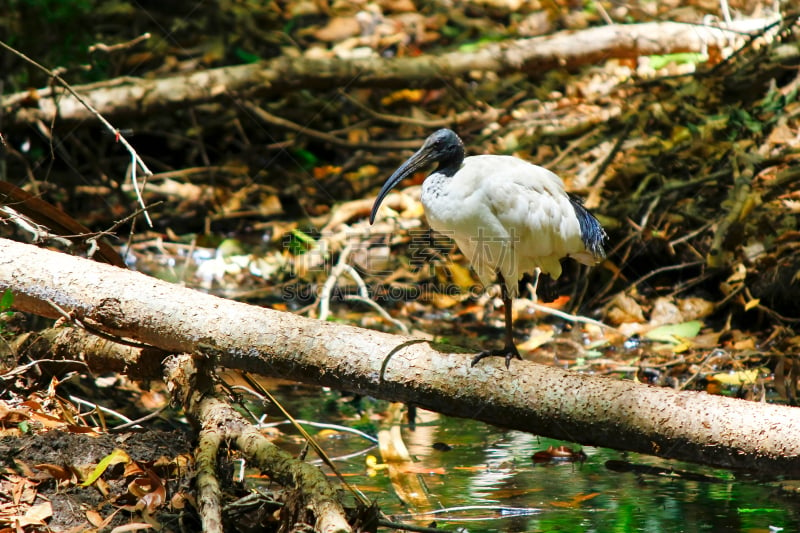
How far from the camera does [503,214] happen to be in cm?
379

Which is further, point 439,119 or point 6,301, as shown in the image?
point 439,119

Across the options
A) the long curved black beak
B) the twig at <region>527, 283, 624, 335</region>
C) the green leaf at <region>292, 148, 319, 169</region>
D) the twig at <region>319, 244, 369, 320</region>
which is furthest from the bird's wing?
the green leaf at <region>292, 148, 319, 169</region>

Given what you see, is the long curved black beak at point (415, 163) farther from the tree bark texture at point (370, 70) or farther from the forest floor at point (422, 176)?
the tree bark texture at point (370, 70)

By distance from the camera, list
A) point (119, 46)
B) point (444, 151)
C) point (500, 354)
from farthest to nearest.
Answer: point (119, 46) < point (444, 151) < point (500, 354)

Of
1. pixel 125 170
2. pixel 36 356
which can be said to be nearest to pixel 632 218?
pixel 36 356

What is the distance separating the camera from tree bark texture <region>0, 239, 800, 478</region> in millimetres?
2863

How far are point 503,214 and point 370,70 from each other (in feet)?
12.6

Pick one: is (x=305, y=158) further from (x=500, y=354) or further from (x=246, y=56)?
(x=500, y=354)

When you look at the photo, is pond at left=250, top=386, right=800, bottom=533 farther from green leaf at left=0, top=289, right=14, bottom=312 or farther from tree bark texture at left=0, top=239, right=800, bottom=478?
green leaf at left=0, top=289, right=14, bottom=312

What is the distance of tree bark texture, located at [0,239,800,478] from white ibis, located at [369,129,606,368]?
0.46 m

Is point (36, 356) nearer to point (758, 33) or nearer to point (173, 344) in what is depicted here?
point (173, 344)

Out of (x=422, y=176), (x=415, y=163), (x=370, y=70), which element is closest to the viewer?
(x=415, y=163)

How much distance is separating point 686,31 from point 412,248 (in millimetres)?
3299

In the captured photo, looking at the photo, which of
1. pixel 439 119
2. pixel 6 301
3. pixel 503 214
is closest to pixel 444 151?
pixel 503 214
